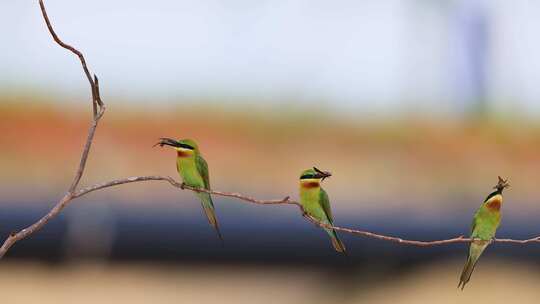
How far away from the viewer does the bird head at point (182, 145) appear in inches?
66.3

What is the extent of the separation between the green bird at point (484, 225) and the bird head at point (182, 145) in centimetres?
48

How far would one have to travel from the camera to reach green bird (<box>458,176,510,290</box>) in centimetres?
157

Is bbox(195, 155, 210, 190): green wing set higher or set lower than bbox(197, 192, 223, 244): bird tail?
higher

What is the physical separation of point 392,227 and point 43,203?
445cm

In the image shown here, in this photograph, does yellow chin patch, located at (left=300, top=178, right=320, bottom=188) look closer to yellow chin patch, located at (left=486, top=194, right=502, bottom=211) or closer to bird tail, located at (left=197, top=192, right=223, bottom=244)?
bird tail, located at (left=197, top=192, right=223, bottom=244)

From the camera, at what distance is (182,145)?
1.81 m

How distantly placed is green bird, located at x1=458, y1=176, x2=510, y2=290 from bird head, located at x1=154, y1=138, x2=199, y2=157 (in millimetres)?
478

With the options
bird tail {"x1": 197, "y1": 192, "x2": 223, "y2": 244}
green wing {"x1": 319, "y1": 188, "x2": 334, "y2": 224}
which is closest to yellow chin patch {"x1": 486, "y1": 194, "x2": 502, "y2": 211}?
bird tail {"x1": 197, "y1": 192, "x2": 223, "y2": 244}

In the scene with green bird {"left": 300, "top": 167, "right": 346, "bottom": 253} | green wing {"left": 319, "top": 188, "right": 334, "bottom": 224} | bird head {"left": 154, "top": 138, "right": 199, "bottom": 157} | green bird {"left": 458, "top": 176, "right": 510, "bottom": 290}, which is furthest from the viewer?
green wing {"left": 319, "top": 188, "right": 334, "bottom": 224}

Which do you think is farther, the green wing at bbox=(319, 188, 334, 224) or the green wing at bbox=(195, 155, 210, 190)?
the green wing at bbox=(319, 188, 334, 224)

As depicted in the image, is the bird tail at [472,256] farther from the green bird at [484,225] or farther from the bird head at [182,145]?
the bird head at [182,145]

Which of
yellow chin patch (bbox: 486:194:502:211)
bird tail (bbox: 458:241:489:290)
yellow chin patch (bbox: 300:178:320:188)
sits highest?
yellow chin patch (bbox: 486:194:502:211)

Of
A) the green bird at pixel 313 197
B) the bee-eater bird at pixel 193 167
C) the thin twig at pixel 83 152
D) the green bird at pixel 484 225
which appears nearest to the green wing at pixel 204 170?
the bee-eater bird at pixel 193 167

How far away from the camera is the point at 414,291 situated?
9.06 m
